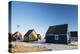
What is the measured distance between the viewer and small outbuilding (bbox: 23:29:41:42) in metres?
1.54

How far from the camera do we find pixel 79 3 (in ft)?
5.74

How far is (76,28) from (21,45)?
57 centimetres

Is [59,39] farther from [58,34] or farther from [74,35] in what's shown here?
[74,35]

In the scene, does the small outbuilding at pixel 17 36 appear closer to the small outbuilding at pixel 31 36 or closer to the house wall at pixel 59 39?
the small outbuilding at pixel 31 36

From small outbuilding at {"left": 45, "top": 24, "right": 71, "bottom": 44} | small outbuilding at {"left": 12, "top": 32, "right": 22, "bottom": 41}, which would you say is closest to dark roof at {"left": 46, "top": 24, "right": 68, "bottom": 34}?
small outbuilding at {"left": 45, "top": 24, "right": 71, "bottom": 44}

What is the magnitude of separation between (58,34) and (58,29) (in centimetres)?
5

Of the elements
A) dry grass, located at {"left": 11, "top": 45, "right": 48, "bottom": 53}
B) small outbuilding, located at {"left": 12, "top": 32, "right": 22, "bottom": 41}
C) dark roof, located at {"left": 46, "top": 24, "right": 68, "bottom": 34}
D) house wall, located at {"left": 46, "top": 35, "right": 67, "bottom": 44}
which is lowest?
dry grass, located at {"left": 11, "top": 45, "right": 48, "bottom": 53}

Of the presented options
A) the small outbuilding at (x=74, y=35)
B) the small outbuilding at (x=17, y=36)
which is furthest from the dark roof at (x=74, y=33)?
the small outbuilding at (x=17, y=36)

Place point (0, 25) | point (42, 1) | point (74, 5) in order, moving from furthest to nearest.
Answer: point (74, 5), point (42, 1), point (0, 25)

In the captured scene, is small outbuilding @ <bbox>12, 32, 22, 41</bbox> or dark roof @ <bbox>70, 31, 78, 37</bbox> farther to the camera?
dark roof @ <bbox>70, 31, 78, 37</bbox>

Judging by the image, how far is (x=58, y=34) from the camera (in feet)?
5.41

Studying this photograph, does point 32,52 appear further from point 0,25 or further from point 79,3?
point 79,3

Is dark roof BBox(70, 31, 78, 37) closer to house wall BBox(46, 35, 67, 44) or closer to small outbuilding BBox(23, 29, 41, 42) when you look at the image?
house wall BBox(46, 35, 67, 44)

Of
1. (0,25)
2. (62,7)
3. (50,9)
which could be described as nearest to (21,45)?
(0,25)
